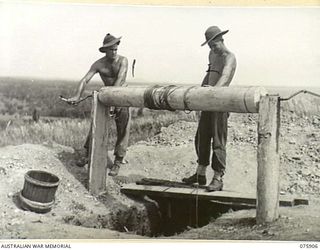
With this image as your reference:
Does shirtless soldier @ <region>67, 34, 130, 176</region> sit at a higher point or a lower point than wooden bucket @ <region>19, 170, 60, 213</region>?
higher

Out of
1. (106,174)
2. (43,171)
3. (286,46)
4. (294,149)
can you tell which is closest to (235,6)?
(286,46)

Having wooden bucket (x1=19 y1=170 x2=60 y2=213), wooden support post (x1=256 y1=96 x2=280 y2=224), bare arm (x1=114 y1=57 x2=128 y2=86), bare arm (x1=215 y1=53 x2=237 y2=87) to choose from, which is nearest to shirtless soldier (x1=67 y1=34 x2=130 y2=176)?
bare arm (x1=114 y1=57 x2=128 y2=86)

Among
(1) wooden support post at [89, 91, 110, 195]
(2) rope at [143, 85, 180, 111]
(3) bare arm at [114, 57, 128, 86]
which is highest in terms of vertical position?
(3) bare arm at [114, 57, 128, 86]

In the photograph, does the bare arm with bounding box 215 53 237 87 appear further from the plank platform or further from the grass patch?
the plank platform

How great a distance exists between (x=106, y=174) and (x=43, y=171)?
23 centimetres

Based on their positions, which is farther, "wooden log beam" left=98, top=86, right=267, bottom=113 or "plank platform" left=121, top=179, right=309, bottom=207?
"plank platform" left=121, top=179, right=309, bottom=207

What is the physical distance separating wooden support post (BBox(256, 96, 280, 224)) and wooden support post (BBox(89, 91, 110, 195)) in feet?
1.82

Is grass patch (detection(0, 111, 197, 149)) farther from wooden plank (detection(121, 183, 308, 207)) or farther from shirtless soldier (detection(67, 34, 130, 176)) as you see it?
wooden plank (detection(121, 183, 308, 207))

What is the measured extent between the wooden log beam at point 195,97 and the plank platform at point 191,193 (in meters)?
0.29

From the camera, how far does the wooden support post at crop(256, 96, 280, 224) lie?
5.26 ft

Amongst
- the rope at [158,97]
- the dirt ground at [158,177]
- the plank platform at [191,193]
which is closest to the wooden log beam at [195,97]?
the rope at [158,97]

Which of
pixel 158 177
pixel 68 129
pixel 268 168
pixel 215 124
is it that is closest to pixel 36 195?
pixel 68 129

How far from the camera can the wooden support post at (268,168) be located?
5.26ft

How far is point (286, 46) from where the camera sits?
5.73ft
